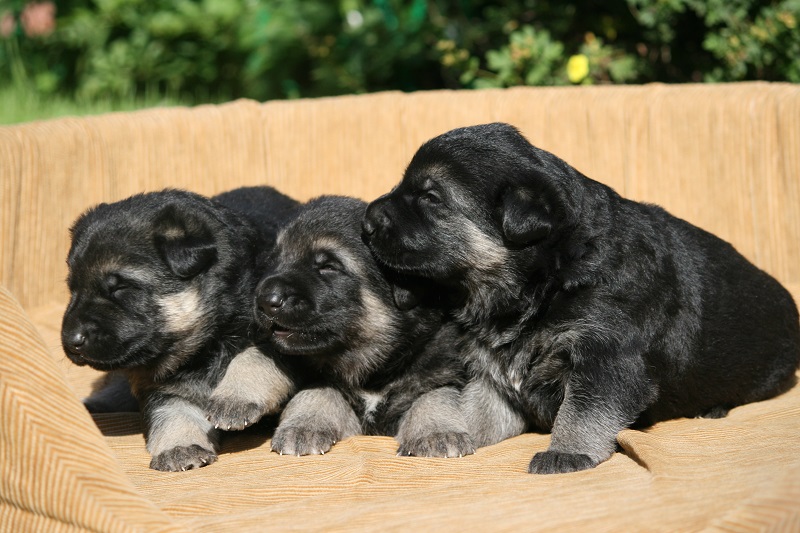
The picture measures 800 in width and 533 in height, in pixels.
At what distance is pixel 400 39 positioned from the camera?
32.8 ft

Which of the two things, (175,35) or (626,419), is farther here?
(175,35)

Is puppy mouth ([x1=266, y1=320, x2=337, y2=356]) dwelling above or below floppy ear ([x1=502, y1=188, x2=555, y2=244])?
below

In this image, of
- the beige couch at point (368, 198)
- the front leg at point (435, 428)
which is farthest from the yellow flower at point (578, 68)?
the front leg at point (435, 428)

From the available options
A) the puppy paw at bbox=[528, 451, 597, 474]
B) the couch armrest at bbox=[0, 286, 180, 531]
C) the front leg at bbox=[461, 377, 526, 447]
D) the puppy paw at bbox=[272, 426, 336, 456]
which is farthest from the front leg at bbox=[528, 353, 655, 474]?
the couch armrest at bbox=[0, 286, 180, 531]

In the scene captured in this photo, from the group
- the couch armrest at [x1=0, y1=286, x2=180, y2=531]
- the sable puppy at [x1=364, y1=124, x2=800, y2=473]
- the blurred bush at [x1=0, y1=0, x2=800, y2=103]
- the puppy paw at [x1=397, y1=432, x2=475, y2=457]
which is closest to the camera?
the couch armrest at [x1=0, y1=286, x2=180, y2=531]

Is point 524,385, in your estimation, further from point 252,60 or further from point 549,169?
point 252,60

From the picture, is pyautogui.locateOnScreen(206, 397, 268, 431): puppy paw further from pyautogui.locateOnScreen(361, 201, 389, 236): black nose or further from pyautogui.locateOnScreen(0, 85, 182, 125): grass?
pyautogui.locateOnScreen(0, 85, 182, 125): grass

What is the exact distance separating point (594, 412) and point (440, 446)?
73 cm

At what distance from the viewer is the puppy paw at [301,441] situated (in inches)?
185

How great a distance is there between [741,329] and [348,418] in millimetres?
2037

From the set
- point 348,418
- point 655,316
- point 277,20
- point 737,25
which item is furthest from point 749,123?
point 277,20

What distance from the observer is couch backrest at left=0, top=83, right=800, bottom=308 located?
6.73m

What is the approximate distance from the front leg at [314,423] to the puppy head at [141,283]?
587 millimetres

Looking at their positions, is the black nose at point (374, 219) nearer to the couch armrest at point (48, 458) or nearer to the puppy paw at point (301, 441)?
the puppy paw at point (301, 441)
